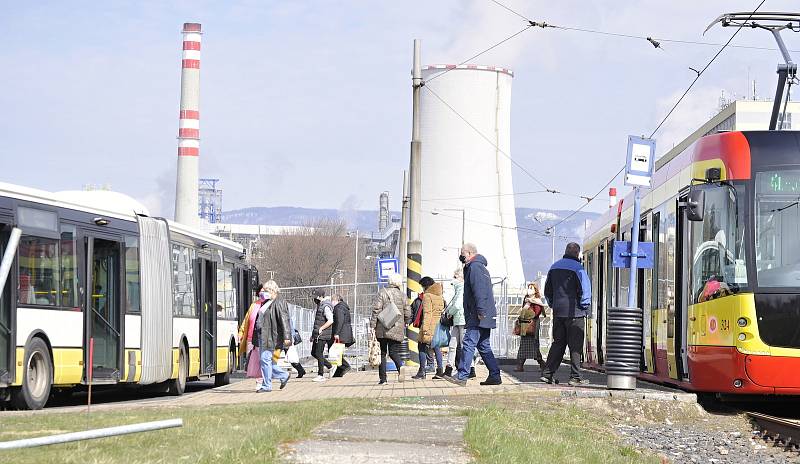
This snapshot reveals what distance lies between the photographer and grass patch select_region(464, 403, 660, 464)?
30.3 feet

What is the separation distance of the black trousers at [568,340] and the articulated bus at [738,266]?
154 cm

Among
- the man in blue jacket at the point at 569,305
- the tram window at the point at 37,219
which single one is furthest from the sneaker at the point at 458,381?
the tram window at the point at 37,219

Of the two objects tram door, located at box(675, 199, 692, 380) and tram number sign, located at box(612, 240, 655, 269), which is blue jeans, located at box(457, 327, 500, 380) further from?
tram door, located at box(675, 199, 692, 380)

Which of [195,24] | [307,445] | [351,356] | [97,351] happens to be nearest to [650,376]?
[97,351]

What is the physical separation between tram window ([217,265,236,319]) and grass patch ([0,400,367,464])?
1067 cm

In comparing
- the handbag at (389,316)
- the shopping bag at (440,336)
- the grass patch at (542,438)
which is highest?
the handbag at (389,316)

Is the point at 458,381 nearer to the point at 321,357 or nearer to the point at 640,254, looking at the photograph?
the point at 640,254

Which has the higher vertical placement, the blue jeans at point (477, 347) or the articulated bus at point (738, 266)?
the articulated bus at point (738, 266)

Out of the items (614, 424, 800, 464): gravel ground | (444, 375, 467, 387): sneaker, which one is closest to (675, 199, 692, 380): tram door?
(614, 424, 800, 464): gravel ground

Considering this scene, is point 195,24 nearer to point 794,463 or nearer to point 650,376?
point 650,376

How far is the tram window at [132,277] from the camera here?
18984mm

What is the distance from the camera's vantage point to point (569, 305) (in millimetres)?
17531

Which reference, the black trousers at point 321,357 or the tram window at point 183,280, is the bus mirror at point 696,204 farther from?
the black trousers at point 321,357

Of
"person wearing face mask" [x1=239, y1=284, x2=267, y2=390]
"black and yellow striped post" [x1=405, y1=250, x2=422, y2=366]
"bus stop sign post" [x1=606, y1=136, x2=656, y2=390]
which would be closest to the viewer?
"bus stop sign post" [x1=606, y1=136, x2=656, y2=390]
